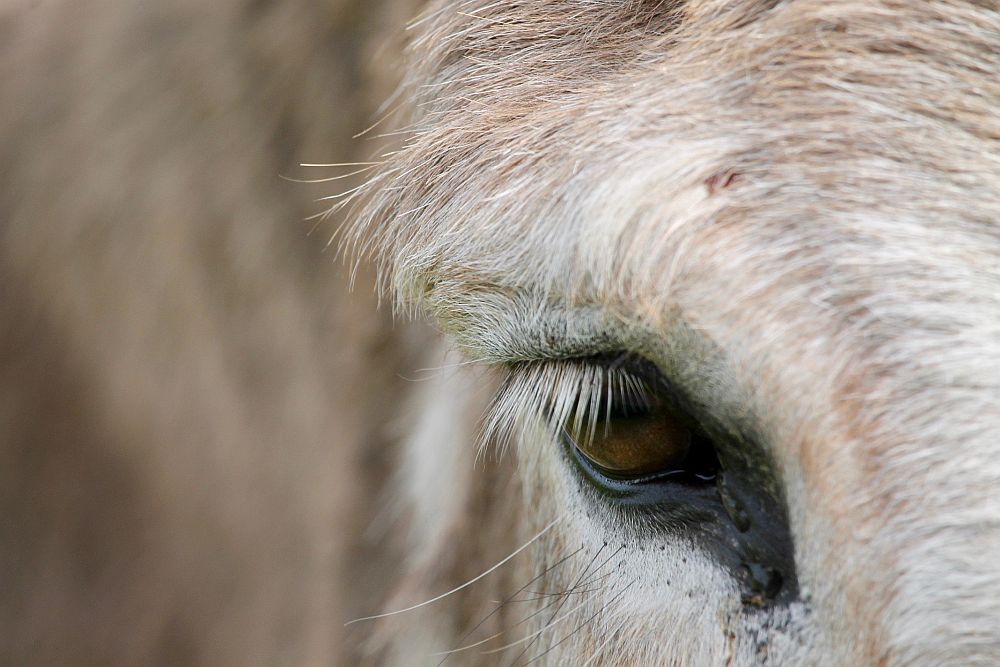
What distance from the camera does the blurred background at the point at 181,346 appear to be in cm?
252

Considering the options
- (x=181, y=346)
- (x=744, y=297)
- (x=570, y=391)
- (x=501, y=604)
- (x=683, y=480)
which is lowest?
(x=501, y=604)

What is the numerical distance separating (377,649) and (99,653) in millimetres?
911

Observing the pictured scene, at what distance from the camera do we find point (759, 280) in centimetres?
91

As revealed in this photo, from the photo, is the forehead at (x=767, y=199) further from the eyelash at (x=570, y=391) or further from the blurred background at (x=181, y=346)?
the blurred background at (x=181, y=346)

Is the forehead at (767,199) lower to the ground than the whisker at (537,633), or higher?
higher

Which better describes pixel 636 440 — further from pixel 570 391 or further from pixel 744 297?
pixel 744 297

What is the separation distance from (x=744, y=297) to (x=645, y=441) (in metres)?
0.26

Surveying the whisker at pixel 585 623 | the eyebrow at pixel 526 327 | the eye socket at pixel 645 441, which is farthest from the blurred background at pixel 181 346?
the eye socket at pixel 645 441

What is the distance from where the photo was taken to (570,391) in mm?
1174

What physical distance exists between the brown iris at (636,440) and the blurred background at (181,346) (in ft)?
4.33

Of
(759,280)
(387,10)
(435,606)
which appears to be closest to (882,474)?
(759,280)

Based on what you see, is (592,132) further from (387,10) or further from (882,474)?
(387,10)

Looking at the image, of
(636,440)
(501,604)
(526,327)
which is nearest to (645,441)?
(636,440)

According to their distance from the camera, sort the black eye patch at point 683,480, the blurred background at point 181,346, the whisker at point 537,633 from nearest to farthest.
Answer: the black eye patch at point 683,480 < the whisker at point 537,633 < the blurred background at point 181,346
